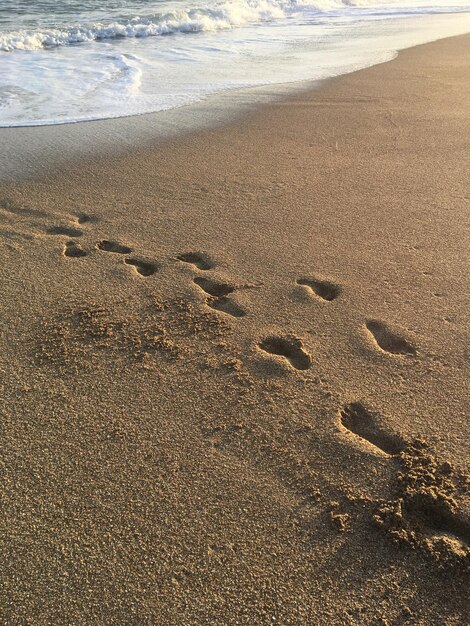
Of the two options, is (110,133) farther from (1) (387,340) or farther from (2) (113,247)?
(1) (387,340)

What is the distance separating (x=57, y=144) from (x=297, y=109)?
2.25 meters

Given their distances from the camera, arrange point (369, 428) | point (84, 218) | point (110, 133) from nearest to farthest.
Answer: point (369, 428), point (84, 218), point (110, 133)

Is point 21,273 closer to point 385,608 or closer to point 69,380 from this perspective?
point 69,380

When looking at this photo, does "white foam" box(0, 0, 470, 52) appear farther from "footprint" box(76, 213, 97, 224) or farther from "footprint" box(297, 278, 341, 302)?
"footprint" box(297, 278, 341, 302)

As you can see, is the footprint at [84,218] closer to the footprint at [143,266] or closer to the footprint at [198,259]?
the footprint at [143,266]

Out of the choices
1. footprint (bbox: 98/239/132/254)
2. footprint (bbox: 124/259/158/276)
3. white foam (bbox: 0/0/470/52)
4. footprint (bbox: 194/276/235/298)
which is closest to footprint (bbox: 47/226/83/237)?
footprint (bbox: 98/239/132/254)

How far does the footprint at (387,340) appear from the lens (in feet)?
7.96

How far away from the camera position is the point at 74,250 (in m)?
3.19

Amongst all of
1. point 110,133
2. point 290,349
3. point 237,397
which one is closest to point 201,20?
point 110,133

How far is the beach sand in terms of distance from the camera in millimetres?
1616

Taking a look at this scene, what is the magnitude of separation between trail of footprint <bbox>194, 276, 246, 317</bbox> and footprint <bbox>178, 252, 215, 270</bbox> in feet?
0.39

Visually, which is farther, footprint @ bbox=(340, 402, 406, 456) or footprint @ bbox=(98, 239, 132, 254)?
footprint @ bbox=(98, 239, 132, 254)

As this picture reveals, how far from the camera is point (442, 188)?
3779mm

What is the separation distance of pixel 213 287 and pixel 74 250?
0.87m
